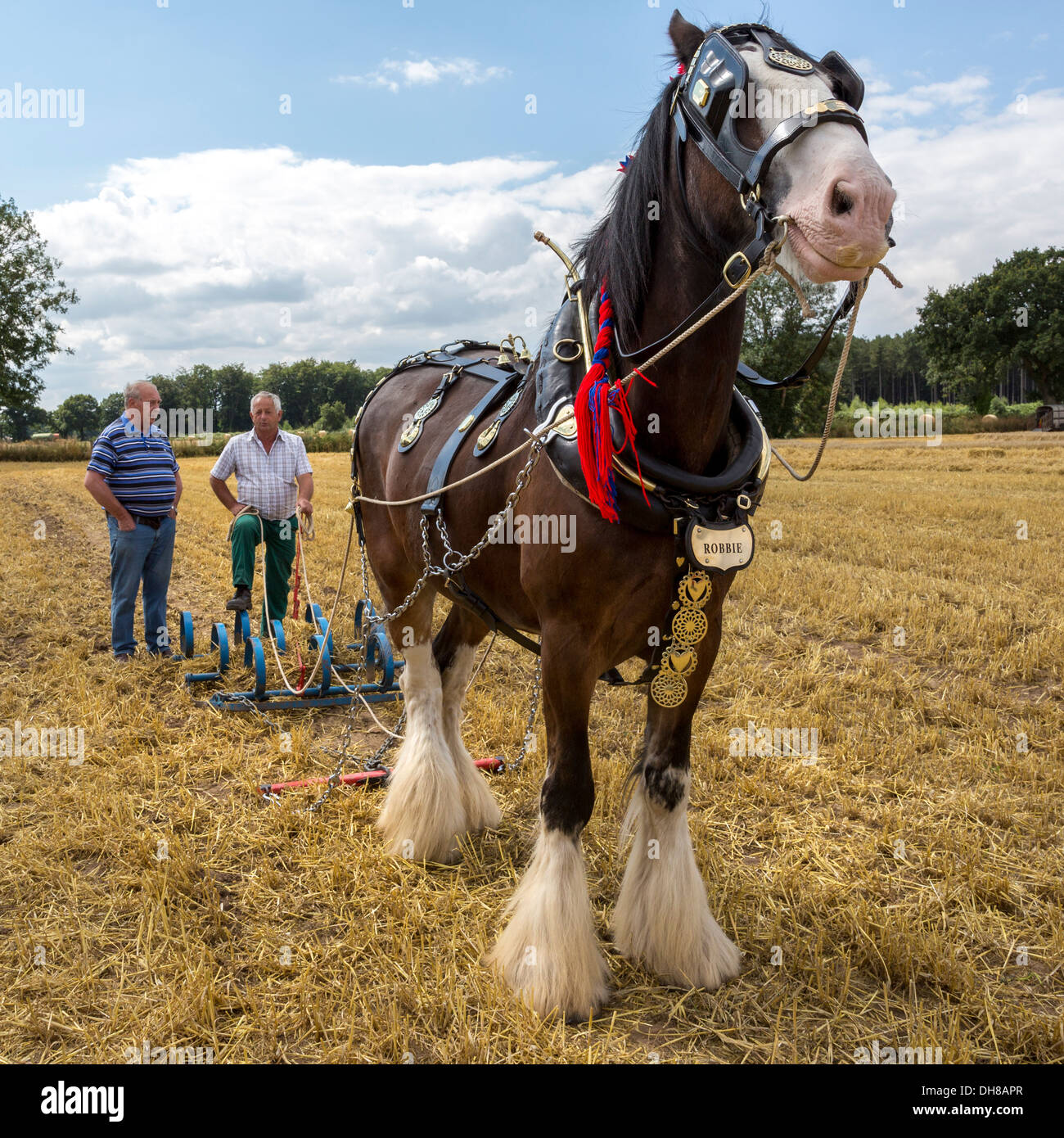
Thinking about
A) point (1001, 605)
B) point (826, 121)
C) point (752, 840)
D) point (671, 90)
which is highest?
point (671, 90)

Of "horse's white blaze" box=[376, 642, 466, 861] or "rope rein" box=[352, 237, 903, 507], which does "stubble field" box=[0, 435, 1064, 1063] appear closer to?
"horse's white blaze" box=[376, 642, 466, 861]

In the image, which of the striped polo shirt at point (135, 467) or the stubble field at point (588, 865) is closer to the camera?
the stubble field at point (588, 865)

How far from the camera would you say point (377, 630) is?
5352 mm

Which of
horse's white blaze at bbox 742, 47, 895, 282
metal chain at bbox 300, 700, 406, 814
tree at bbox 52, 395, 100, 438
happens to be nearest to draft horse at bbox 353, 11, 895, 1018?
horse's white blaze at bbox 742, 47, 895, 282

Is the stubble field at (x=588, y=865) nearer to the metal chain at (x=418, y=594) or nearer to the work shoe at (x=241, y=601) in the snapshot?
the metal chain at (x=418, y=594)

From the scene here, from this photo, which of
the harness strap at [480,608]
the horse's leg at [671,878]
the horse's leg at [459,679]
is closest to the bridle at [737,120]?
the horse's leg at [671,878]

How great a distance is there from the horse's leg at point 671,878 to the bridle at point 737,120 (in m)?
1.22

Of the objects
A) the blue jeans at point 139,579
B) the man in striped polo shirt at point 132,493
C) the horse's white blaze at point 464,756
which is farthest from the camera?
the blue jeans at point 139,579

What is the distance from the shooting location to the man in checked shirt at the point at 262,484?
20.2ft

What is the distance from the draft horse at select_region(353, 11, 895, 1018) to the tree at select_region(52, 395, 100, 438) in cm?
11434

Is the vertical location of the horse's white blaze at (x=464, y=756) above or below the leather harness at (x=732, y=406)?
below

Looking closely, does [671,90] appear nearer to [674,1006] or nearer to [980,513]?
[674,1006]

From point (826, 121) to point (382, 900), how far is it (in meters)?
3.04
